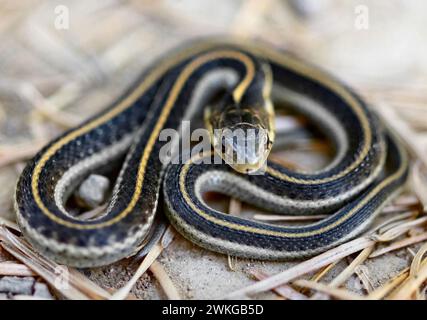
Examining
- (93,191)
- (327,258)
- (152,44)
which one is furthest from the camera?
(152,44)

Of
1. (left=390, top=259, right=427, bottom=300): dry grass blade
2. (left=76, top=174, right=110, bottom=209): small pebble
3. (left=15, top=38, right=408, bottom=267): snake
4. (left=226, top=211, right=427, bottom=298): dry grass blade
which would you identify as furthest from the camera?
(left=76, top=174, right=110, bottom=209): small pebble

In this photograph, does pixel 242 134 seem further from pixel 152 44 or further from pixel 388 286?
pixel 152 44

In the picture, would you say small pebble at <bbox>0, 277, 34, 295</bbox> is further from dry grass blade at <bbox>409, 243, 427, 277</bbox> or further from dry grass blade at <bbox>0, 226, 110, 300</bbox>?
dry grass blade at <bbox>409, 243, 427, 277</bbox>

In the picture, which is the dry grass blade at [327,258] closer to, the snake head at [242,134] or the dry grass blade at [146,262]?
the dry grass blade at [146,262]

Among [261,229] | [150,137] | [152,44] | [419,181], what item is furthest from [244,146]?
[152,44]

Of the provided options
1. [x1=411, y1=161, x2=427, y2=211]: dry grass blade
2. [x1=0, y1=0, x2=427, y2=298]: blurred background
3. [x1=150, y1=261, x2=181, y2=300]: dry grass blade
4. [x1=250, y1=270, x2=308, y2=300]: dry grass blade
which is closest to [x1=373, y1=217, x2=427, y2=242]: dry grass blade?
[x1=411, y1=161, x2=427, y2=211]: dry grass blade

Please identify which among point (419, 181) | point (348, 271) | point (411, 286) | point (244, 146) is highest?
point (244, 146)
